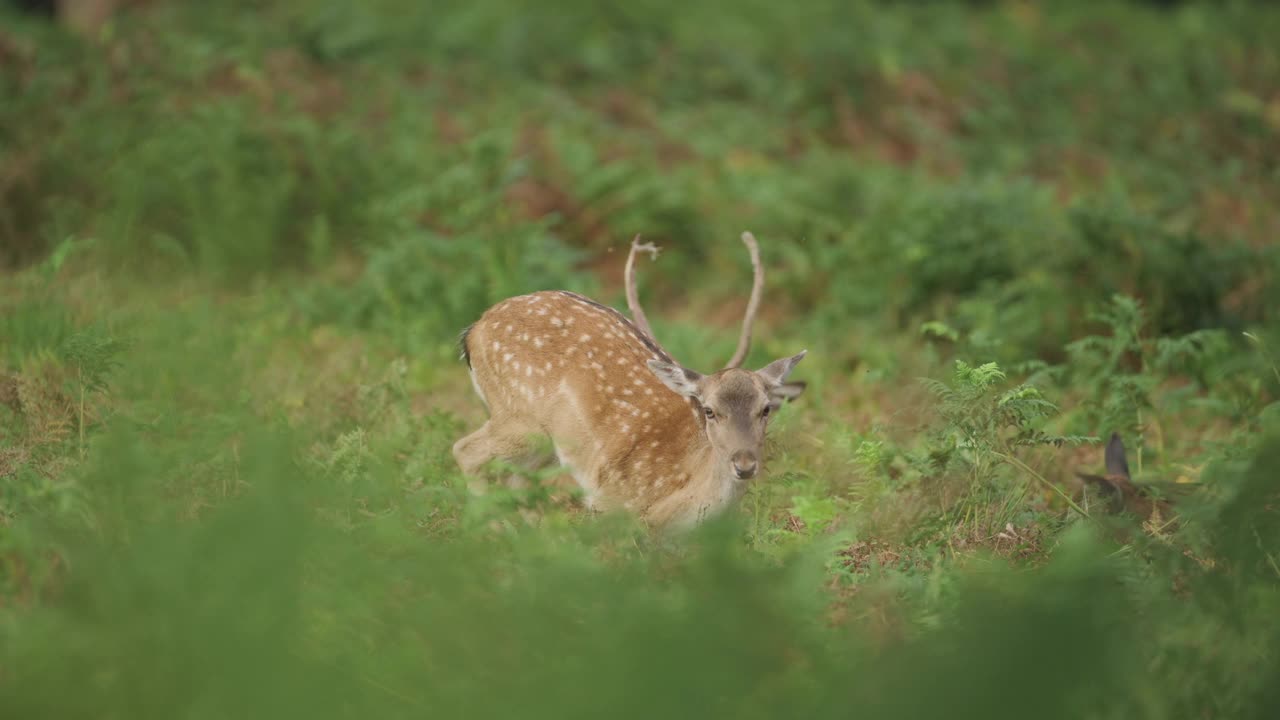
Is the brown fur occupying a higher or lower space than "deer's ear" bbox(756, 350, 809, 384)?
lower

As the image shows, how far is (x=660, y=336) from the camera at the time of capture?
8672 mm

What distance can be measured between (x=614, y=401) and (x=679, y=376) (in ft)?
1.71

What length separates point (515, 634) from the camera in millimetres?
4012

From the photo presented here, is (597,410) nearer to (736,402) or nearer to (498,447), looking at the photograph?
(498,447)

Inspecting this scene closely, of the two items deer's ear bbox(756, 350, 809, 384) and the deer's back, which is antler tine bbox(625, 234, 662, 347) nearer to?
the deer's back

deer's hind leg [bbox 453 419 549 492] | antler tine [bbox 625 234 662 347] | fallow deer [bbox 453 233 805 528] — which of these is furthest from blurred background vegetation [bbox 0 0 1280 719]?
antler tine [bbox 625 234 662 347]

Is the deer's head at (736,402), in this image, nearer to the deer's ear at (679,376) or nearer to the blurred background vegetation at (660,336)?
the deer's ear at (679,376)

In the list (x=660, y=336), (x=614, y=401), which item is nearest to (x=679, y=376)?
(x=614, y=401)

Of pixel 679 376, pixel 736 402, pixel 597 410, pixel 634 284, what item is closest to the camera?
pixel 736 402

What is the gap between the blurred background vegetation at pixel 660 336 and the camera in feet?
12.7

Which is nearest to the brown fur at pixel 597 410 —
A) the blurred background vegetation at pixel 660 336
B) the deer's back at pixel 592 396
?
the deer's back at pixel 592 396

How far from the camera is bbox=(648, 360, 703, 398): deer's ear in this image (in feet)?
19.4

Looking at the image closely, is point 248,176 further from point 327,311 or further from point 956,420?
point 956,420

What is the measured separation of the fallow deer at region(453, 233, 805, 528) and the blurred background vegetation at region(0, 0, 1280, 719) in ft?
0.79
